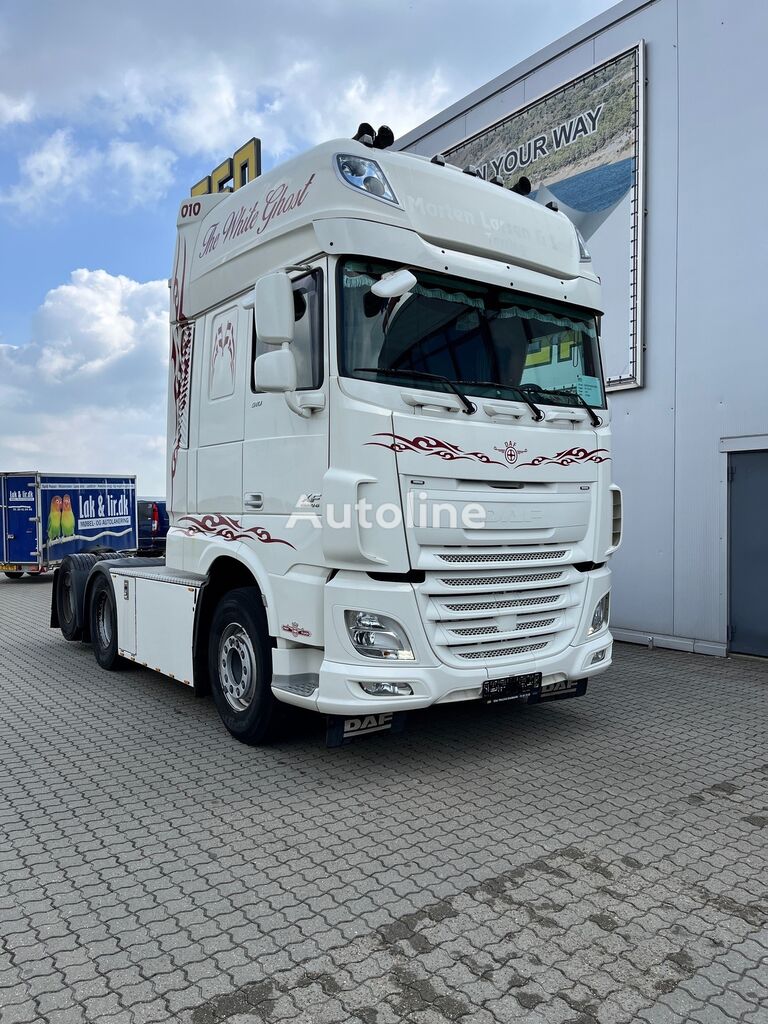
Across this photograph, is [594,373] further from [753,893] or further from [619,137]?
[619,137]

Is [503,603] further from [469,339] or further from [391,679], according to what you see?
[469,339]

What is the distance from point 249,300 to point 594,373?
2464 mm

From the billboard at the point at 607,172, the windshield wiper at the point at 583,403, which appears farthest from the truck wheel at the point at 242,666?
the billboard at the point at 607,172

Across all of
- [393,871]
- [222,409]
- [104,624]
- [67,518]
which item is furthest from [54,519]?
[393,871]

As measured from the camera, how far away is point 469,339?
4.78 metres

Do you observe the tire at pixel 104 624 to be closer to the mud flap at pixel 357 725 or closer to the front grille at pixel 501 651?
the mud flap at pixel 357 725

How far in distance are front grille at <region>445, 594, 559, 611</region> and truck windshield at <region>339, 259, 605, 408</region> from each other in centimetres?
127

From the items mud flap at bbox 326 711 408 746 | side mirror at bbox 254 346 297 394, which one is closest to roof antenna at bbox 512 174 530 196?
side mirror at bbox 254 346 297 394

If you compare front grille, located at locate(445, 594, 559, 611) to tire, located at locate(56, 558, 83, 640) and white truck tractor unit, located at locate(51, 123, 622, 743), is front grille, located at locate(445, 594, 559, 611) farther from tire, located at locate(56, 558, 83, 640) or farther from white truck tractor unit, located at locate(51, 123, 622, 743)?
tire, located at locate(56, 558, 83, 640)

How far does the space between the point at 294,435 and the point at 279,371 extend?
410 mm

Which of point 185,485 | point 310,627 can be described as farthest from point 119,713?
point 310,627

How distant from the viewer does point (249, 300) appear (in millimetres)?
5043

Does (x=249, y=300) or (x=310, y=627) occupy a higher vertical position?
(x=249, y=300)

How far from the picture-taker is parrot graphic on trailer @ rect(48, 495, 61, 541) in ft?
57.6
